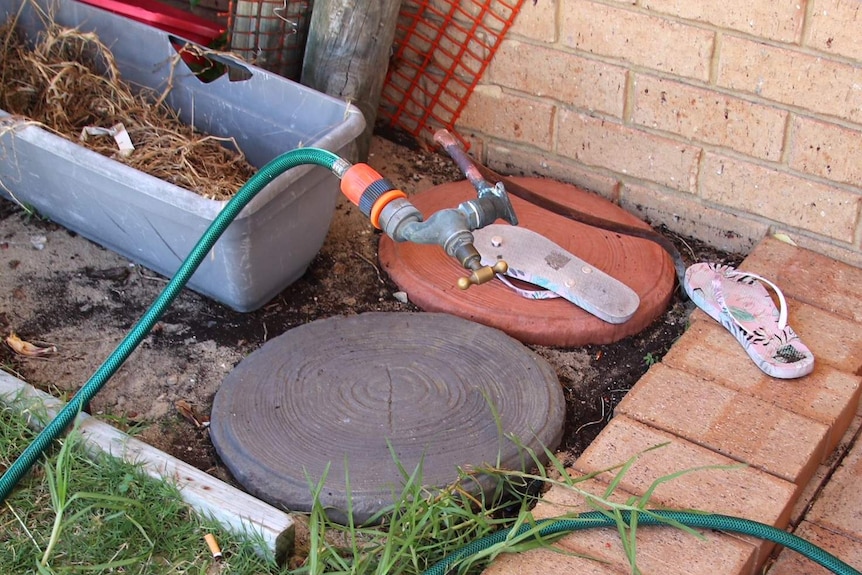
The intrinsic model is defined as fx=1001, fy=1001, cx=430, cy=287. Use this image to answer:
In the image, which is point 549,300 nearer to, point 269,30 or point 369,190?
point 369,190

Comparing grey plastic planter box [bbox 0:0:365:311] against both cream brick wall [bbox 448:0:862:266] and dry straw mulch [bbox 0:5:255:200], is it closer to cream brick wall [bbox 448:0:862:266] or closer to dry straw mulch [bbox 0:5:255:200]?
dry straw mulch [bbox 0:5:255:200]

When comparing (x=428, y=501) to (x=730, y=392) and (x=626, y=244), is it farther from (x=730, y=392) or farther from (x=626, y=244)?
(x=626, y=244)

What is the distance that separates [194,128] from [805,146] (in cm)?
146

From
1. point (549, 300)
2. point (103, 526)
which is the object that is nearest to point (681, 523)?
point (549, 300)

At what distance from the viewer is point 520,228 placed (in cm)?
240

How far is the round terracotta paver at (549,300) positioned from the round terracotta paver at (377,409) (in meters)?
0.09

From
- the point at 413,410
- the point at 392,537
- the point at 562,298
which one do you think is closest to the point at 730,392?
the point at 562,298

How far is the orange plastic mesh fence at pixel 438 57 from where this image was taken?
257 centimetres

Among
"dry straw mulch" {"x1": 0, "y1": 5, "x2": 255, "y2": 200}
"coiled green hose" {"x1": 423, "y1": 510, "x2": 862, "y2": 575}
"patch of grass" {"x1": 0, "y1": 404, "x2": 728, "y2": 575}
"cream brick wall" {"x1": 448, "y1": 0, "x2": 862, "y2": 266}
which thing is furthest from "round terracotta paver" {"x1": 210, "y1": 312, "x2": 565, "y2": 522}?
"cream brick wall" {"x1": 448, "y1": 0, "x2": 862, "y2": 266}

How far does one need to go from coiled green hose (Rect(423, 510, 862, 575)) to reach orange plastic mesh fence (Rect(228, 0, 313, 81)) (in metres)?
1.44

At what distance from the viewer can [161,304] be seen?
189cm

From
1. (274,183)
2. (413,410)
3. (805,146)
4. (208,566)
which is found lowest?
(208,566)

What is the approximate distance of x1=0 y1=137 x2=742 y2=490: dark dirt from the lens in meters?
2.01

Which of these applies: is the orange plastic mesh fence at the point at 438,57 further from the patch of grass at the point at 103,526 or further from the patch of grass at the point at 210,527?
the patch of grass at the point at 103,526
